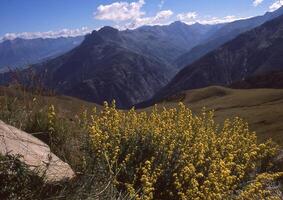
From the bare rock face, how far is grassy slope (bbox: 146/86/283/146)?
922 cm

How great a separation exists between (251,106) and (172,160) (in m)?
35.3

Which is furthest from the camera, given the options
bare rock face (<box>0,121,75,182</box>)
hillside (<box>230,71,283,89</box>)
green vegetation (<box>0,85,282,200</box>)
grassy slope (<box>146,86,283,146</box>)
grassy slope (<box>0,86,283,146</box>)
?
hillside (<box>230,71,283,89</box>)

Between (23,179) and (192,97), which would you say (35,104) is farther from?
(192,97)

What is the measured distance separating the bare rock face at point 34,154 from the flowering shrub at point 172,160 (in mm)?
698

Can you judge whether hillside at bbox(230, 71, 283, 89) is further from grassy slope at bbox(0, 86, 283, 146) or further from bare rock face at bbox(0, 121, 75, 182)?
bare rock face at bbox(0, 121, 75, 182)

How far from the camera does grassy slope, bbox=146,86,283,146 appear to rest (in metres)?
20.3

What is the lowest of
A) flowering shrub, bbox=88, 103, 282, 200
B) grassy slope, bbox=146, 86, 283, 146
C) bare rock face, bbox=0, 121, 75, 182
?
grassy slope, bbox=146, 86, 283, 146

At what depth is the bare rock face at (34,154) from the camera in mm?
4473

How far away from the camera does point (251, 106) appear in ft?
134

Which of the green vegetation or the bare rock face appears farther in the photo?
the green vegetation

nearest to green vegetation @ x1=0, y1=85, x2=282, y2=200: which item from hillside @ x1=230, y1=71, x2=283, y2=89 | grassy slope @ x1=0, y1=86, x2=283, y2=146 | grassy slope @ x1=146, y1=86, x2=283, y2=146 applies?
grassy slope @ x1=0, y1=86, x2=283, y2=146

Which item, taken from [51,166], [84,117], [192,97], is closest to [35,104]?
[84,117]

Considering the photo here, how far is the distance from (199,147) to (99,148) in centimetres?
133

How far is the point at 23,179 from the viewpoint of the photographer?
3895mm
